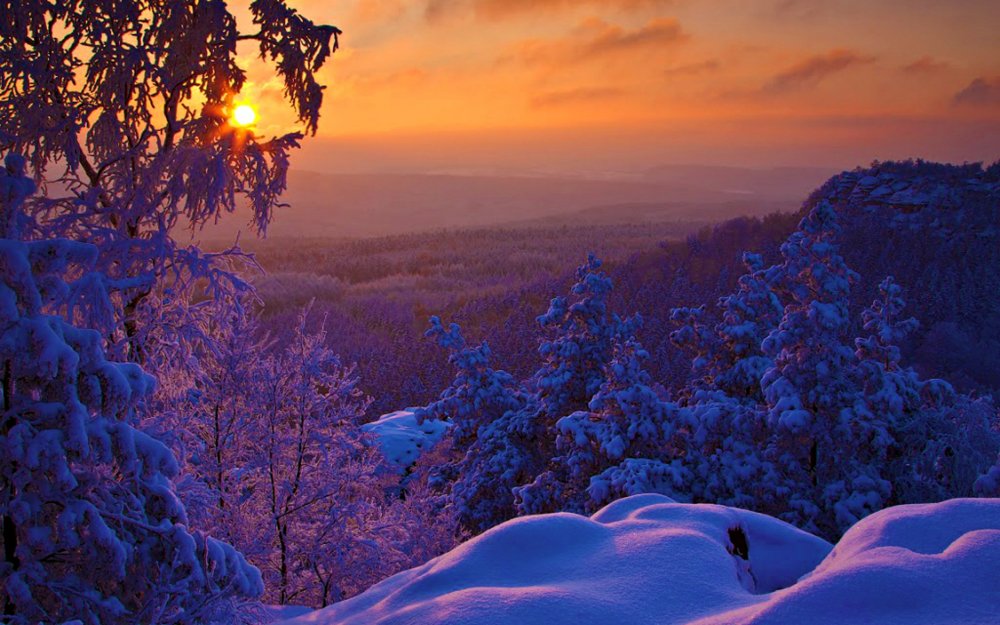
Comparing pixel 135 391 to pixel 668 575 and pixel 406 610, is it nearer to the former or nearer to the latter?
pixel 406 610

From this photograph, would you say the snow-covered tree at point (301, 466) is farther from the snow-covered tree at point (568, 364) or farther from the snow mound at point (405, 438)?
the snow mound at point (405, 438)

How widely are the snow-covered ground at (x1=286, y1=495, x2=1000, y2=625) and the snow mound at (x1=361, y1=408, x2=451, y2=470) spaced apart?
2190 cm

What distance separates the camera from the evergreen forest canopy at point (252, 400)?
462 cm

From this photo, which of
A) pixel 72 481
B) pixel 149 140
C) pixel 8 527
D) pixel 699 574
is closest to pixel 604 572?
pixel 699 574

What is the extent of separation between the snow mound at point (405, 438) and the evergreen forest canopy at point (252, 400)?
1.49 metres

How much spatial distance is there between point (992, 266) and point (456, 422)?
247ft

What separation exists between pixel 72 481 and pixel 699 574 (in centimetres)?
478

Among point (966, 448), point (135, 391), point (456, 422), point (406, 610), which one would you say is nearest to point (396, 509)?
point (456, 422)

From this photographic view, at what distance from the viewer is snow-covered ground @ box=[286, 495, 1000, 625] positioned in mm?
4184

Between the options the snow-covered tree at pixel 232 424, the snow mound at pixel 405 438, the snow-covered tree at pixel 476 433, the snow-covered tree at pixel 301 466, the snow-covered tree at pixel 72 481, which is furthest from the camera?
the snow mound at pixel 405 438

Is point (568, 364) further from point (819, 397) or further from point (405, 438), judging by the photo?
point (405, 438)

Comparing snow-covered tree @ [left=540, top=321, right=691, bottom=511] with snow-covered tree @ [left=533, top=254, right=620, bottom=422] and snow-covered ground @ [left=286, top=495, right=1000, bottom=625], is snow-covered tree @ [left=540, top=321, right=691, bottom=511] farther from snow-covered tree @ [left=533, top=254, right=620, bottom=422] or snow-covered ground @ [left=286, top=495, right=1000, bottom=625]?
snow-covered ground @ [left=286, top=495, right=1000, bottom=625]

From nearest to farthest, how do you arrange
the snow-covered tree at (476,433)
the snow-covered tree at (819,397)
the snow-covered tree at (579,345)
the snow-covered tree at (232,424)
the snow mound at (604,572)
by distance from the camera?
the snow mound at (604,572), the snow-covered tree at (232,424), the snow-covered tree at (819,397), the snow-covered tree at (579,345), the snow-covered tree at (476,433)

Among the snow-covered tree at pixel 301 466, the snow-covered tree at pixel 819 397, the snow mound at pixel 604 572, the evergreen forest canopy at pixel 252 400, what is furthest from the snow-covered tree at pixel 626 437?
the snow mound at pixel 604 572
